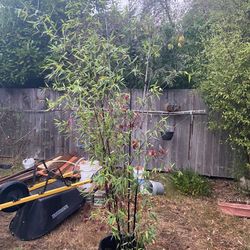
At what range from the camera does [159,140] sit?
5.19 meters

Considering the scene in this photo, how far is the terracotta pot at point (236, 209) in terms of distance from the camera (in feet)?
11.7

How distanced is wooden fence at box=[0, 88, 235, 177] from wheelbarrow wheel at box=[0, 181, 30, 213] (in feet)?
6.59

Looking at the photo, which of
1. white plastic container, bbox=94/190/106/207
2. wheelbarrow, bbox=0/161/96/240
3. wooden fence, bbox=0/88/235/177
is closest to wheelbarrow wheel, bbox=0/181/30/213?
wheelbarrow, bbox=0/161/96/240

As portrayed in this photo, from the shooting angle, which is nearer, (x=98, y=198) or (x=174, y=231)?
(x=174, y=231)

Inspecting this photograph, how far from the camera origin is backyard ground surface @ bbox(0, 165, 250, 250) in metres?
2.94

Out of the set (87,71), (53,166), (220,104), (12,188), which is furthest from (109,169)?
(53,166)

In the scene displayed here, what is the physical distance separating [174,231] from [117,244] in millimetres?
1009

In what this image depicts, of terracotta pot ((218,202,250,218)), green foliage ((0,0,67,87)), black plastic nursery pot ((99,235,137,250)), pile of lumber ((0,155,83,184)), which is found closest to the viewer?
black plastic nursery pot ((99,235,137,250))

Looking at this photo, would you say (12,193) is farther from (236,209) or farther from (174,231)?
(236,209)

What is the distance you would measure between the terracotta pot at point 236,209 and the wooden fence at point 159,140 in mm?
1199

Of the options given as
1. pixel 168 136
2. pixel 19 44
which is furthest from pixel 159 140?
pixel 19 44

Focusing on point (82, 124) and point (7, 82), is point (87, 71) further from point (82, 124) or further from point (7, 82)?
point (7, 82)

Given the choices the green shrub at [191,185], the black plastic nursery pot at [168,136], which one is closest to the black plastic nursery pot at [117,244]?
the green shrub at [191,185]

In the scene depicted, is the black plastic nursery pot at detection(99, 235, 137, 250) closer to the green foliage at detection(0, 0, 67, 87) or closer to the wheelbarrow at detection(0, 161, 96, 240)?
the wheelbarrow at detection(0, 161, 96, 240)
